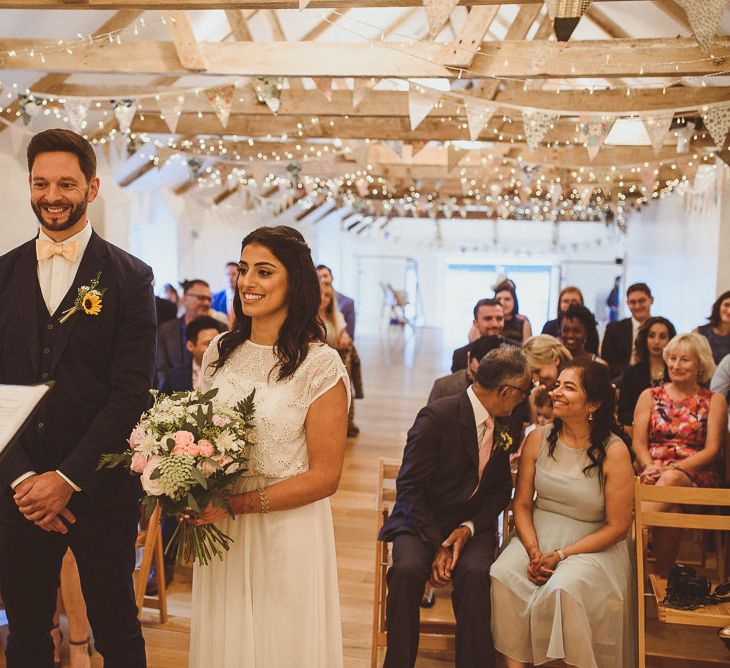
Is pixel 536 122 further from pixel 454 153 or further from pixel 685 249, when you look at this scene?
pixel 685 249

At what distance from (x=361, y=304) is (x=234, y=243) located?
761cm

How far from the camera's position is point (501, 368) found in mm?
3121

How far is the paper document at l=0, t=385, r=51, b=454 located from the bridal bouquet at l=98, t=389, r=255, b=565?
1.03 ft

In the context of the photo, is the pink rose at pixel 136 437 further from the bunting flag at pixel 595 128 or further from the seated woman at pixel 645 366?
the bunting flag at pixel 595 128

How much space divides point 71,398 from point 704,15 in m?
2.95

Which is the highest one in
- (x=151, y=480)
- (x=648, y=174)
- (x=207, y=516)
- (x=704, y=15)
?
(x=648, y=174)

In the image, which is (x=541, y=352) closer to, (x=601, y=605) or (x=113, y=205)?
(x=601, y=605)

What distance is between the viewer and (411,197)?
619 inches

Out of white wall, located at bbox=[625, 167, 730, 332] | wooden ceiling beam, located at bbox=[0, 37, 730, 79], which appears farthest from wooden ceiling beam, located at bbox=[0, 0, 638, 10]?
white wall, located at bbox=[625, 167, 730, 332]

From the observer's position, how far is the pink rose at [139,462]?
195cm

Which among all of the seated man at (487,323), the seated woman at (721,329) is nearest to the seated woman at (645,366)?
the seated woman at (721,329)

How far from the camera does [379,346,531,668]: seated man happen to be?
3.02 m

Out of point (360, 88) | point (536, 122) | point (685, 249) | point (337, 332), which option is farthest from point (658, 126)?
point (685, 249)

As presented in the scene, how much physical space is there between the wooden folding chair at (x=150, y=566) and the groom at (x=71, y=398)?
1155mm
